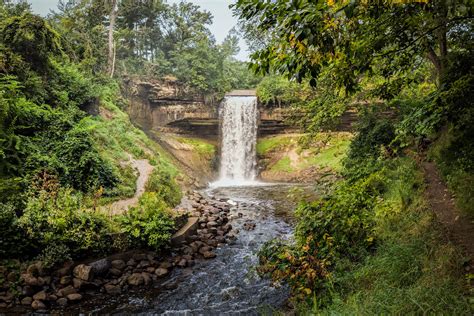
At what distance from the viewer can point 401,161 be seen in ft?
31.1

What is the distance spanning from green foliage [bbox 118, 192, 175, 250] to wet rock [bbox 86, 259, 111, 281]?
908 mm

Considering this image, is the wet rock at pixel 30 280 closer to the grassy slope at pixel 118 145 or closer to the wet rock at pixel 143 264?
the wet rock at pixel 143 264

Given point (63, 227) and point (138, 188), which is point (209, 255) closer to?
point (63, 227)

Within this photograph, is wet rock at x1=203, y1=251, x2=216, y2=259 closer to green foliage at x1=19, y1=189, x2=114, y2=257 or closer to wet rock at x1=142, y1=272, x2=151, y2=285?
wet rock at x1=142, y1=272, x2=151, y2=285

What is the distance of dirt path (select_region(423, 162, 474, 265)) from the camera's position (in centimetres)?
464

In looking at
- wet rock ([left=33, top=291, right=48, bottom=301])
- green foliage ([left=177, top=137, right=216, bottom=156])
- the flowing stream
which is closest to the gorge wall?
green foliage ([left=177, top=137, right=216, bottom=156])

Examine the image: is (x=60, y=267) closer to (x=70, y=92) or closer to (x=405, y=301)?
(x=405, y=301)

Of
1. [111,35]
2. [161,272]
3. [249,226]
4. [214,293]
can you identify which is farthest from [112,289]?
[111,35]

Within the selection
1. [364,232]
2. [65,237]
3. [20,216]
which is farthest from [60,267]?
[364,232]

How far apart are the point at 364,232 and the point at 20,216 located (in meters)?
8.40

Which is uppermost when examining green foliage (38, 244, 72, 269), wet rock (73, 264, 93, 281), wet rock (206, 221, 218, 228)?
green foliage (38, 244, 72, 269)

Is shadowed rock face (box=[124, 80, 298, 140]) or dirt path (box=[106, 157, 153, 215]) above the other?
shadowed rock face (box=[124, 80, 298, 140])

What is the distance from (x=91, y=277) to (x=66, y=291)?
583 mm

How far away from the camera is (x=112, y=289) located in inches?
283
